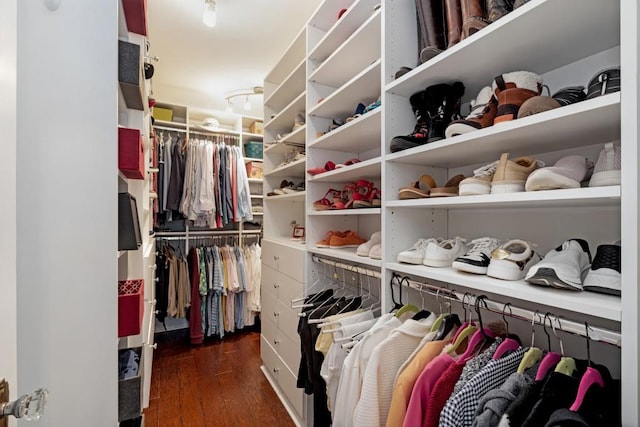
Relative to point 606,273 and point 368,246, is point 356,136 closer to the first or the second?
point 368,246

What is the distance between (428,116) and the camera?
44.6 inches

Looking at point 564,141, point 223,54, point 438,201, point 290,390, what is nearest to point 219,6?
point 223,54

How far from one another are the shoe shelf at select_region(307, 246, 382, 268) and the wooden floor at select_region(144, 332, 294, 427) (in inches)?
41.9

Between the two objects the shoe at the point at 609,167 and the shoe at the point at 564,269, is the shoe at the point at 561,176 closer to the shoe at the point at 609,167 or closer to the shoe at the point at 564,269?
the shoe at the point at 609,167

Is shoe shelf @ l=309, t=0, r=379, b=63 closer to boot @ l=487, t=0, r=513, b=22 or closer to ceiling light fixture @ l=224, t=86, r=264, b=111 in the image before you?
boot @ l=487, t=0, r=513, b=22

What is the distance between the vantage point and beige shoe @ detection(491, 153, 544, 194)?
0.81 m

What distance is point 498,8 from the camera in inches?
35.0

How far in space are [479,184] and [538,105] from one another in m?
0.24

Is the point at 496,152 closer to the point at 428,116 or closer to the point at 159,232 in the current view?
the point at 428,116

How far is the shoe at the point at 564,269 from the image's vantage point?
68cm

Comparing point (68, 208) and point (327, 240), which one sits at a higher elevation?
point (68, 208)

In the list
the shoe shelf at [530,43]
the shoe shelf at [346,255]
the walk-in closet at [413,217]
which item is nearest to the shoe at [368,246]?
the shoe shelf at [346,255]

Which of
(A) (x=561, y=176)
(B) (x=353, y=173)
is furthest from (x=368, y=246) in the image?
(A) (x=561, y=176)

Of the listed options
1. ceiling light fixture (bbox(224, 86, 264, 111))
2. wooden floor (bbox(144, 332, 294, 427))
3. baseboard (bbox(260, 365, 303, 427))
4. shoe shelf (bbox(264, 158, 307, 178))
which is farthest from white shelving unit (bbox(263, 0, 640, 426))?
ceiling light fixture (bbox(224, 86, 264, 111))
